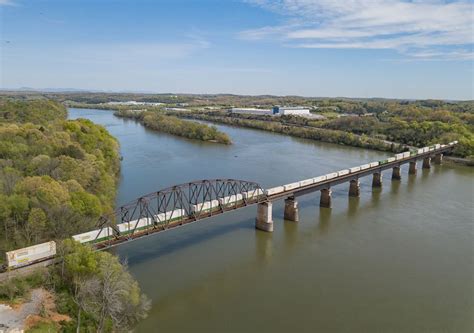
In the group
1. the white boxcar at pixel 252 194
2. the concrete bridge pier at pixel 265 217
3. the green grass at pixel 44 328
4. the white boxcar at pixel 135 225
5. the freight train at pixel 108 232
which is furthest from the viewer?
the concrete bridge pier at pixel 265 217

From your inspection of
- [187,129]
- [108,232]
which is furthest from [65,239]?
[187,129]

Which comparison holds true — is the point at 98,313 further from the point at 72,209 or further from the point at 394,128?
the point at 394,128

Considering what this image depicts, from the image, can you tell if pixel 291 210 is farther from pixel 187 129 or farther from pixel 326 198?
pixel 187 129

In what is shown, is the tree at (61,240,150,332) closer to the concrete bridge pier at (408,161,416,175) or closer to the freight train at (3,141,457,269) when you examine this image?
the freight train at (3,141,457,269)

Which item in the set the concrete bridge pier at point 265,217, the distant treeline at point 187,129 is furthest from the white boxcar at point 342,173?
the distant treeline at point 187,129

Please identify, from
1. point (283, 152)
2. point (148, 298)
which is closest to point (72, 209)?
point (148, 298)

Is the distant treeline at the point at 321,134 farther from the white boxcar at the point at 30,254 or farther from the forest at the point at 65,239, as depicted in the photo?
the white boxcar at the point at 30,254
